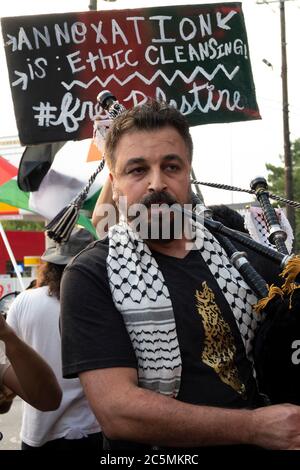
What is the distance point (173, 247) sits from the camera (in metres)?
2.09

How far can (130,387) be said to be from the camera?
1.76 metres

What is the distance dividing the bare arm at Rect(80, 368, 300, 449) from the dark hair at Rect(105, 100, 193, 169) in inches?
29.2

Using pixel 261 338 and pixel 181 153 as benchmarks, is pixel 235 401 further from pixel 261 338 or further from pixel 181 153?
pixel 181 153

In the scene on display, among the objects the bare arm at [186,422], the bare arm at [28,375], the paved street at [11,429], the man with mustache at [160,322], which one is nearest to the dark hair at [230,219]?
the man with mustache at [160,322]

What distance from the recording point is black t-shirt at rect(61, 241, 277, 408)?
183cm

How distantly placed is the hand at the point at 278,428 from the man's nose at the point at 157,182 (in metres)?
0.69

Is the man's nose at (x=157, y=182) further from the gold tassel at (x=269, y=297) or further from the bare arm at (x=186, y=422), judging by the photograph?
the bare arm at (x=186, y=422)

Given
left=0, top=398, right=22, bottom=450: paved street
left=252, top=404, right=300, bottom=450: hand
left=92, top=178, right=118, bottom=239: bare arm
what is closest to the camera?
left=252, top=404, right=300, bottom=450: hand

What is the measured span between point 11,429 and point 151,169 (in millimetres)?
5771

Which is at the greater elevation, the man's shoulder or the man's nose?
the man's nose

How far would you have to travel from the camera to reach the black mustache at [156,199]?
1987 mm

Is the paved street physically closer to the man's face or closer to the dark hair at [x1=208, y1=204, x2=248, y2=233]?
the dark hair at [x1=208, y1=204, x2=248, y2=233]

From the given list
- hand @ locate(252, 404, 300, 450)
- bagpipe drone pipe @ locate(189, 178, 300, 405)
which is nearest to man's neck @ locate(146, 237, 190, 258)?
bagpipe drone pipe @ locate(189, 178, 300, 405)
